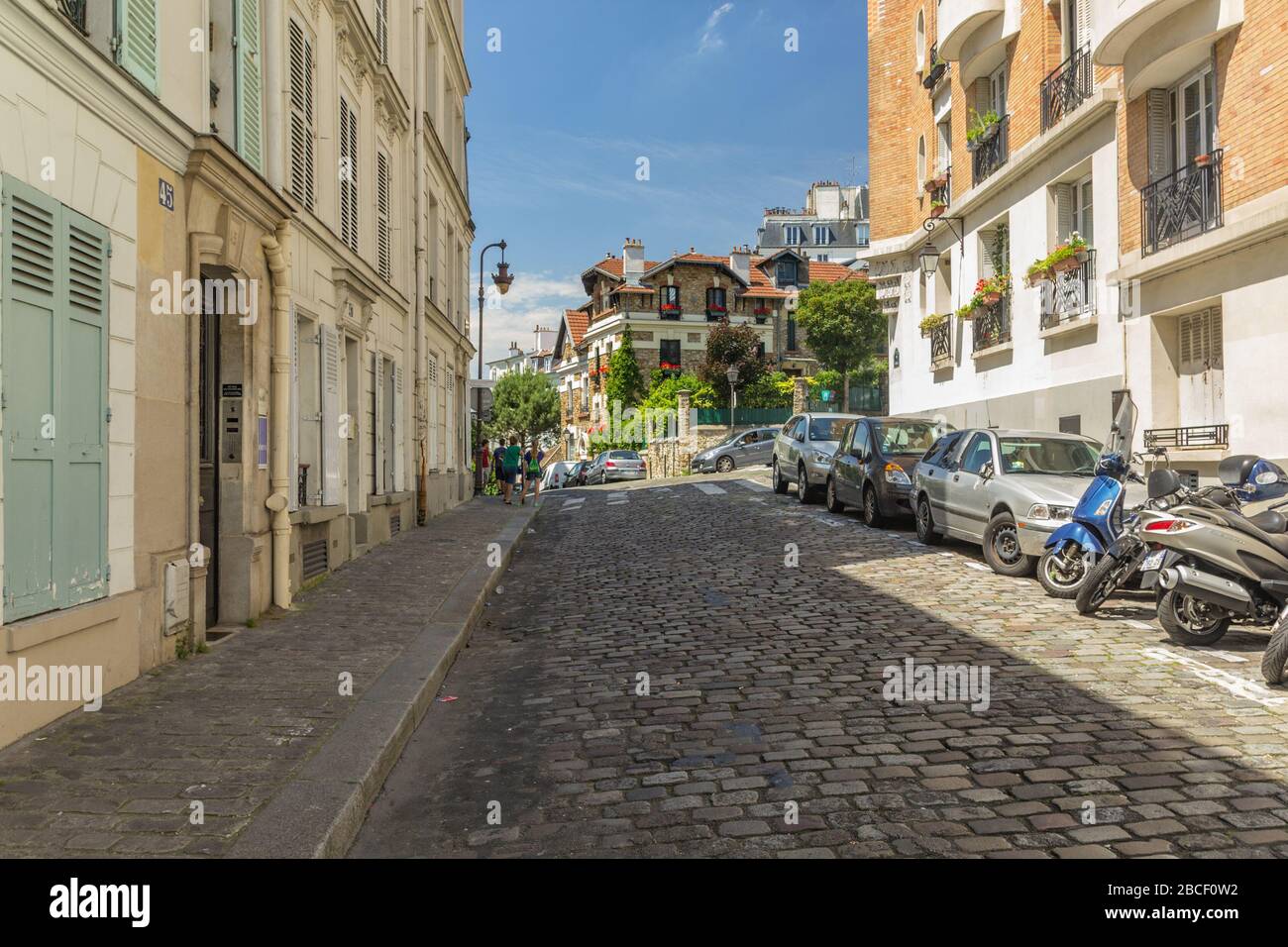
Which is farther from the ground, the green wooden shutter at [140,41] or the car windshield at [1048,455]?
the green wooden shutter at [140,41]

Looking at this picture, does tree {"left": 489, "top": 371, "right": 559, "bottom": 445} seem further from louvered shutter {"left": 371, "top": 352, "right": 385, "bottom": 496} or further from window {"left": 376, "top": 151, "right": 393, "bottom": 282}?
louvered shutter {"left": 371, "top": 352, "right": 385, "bottom": 496}

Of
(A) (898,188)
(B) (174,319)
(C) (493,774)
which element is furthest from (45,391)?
(A) (898,188)

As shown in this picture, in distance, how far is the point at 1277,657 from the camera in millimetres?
5762

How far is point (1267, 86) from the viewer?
11.8m

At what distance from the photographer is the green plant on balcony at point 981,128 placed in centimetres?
2006

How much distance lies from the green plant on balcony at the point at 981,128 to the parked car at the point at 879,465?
24.2 feet

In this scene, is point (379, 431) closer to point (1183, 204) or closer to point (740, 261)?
point (1183, 204)

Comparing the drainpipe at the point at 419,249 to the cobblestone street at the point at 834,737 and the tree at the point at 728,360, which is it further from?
the tree at the point at 728,360

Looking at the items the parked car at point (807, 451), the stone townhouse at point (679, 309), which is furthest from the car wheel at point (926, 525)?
the stone townhouse at point (679, 309)

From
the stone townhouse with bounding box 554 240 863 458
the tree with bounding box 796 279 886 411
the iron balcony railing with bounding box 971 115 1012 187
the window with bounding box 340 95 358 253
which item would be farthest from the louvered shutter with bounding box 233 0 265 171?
the stone townhouse with bounding box 554 240 863 458

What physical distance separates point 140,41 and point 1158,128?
1344 cm

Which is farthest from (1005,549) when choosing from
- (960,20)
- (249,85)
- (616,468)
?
(616,468)
